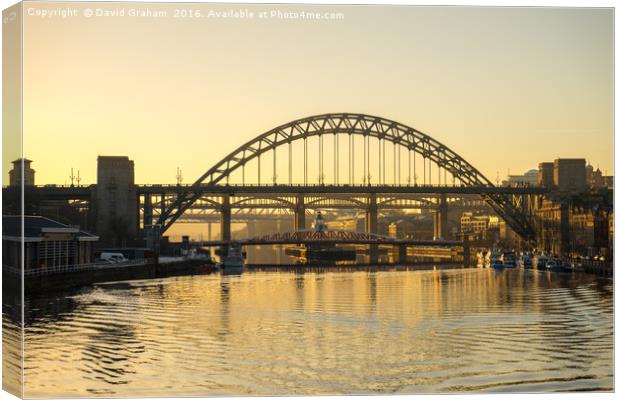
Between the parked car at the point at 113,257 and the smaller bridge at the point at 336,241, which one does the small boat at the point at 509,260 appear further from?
the parked car at the point at 113,257

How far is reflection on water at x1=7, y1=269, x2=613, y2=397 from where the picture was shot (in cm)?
2217

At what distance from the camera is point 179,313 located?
36938mm

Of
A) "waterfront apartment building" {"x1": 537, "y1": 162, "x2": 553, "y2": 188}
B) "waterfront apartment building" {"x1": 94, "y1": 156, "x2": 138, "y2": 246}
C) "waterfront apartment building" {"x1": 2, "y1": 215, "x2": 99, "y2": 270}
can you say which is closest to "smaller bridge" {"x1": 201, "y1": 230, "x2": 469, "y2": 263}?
"waterfront apartment building" {"x1": 94, "y1": 156, "x2": 138, "y2": 246}

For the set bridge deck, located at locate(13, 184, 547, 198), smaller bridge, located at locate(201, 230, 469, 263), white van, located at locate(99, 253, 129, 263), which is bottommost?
white van, located at locate(99, 253, 129, 263)

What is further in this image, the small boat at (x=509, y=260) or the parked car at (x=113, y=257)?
the small boat at (x=509, y=260)

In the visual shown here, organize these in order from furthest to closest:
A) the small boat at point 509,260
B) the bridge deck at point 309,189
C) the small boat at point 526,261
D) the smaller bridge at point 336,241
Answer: the smaller bridge at point 336,241
the small boat at point 509,260
the bridge deck at point 309,189
the small boat at point 526,261

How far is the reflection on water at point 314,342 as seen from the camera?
873 inches

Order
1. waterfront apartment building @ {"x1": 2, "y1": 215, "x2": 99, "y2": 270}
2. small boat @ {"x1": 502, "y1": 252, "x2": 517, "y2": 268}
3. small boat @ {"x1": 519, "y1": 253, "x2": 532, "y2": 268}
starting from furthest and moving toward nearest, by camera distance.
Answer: small boat @ {"x1": 502, "y1": 252, "x2": 517, "y2": 268} < small boat @ {"x1": 519, "y1": 253, "x2": 532, "y2": 268} < waterfront apartment building @ {"x1": 2, "y1": 215, "x2": 99, "y2": 270}

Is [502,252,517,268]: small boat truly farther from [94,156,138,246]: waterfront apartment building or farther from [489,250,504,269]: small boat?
[94,156,138,246]: waterfront apartment building

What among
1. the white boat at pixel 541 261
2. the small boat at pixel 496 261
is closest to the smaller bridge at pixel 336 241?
the small boat at pixel 496 261

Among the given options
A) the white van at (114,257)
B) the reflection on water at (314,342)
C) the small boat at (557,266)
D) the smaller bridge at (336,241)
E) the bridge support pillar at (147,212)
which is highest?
the bridge support pillar at (147,212)

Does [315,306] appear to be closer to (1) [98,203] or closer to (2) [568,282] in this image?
(2) [568,282]

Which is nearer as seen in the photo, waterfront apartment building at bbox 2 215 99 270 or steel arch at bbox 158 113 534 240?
waterfront apartment building at bbox 2 215 99 270

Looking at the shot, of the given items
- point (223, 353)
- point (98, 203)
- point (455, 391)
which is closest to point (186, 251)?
point (98, 203)
